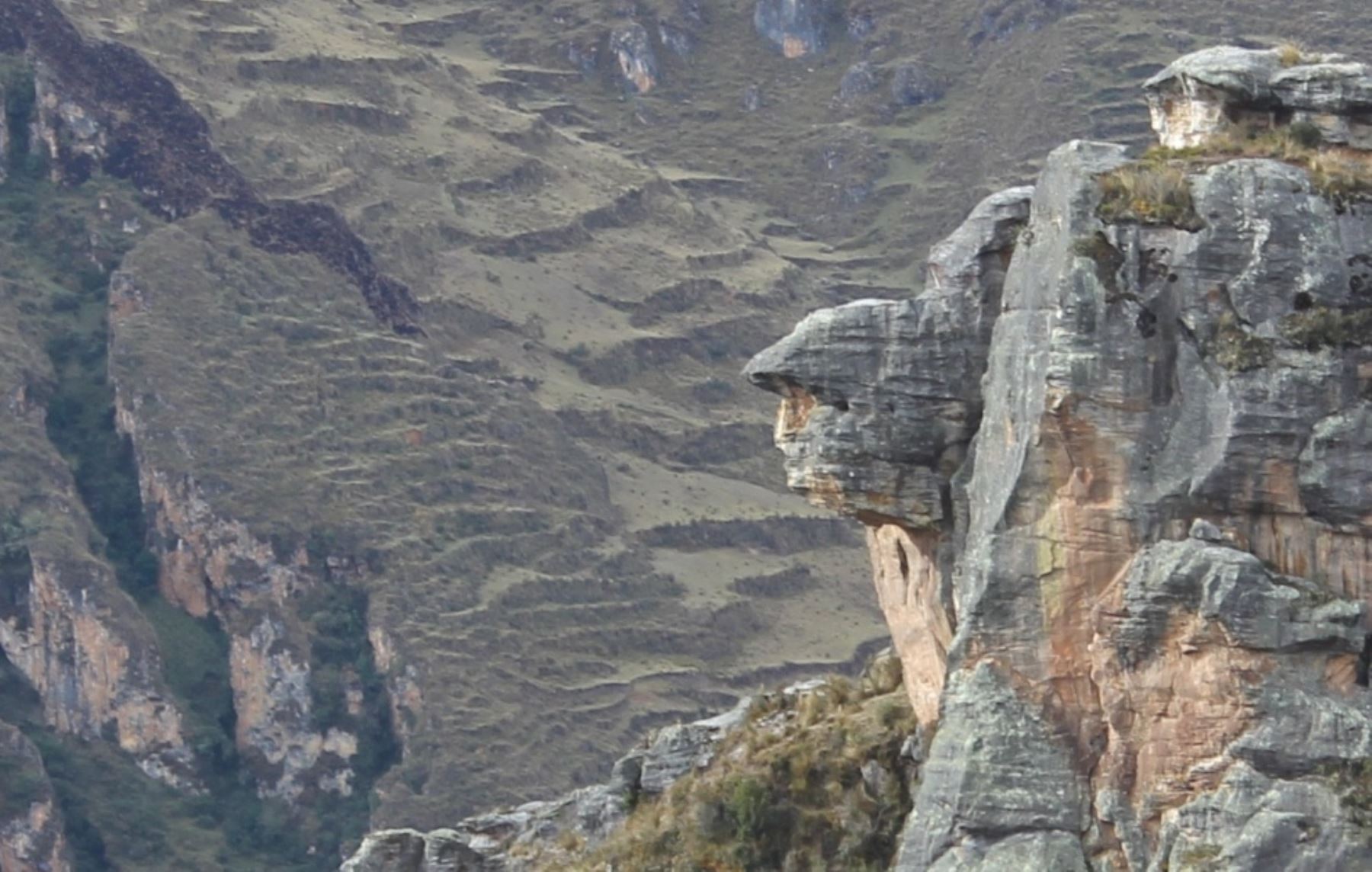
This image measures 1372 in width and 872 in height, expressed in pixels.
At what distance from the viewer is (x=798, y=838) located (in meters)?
52.6

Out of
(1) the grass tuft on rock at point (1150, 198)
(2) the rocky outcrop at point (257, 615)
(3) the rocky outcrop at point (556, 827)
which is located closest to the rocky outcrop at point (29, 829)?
(2) the rocky outcrop at point (257, 615)

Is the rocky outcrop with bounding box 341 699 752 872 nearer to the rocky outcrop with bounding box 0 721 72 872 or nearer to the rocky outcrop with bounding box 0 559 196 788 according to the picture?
the rocky outcrop with bounding box 0 721 72 872

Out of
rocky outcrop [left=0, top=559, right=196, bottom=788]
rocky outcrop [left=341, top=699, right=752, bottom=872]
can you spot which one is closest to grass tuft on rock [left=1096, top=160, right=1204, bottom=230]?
rocky outcrop [left=341, top=699, right=752, bottom=872]

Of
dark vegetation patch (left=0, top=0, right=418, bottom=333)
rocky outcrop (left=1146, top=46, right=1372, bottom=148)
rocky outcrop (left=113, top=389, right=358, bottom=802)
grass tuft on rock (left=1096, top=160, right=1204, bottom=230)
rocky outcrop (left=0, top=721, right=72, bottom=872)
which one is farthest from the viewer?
dark vegetation patch (left=0, top=0, right=418, bottom=333)

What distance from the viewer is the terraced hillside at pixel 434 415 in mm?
142375

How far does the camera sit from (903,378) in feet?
161

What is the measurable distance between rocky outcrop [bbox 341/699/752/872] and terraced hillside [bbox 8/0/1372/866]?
74.8m

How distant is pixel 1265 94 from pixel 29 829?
88259 mm

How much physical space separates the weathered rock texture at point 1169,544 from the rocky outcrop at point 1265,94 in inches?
2.4

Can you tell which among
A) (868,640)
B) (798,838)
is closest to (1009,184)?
(868,640)

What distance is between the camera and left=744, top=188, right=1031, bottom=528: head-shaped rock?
4903cm

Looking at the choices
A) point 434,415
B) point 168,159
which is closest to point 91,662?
point 434,415

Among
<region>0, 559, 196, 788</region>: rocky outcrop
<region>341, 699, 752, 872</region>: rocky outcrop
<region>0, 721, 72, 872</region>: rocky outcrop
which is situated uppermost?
<region>341, 699, 752, 872</region>: rocky outcrop

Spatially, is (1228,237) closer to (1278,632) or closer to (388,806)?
(1278,632)
